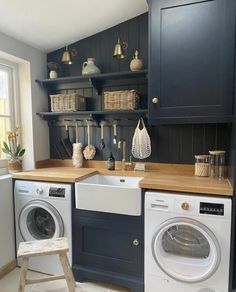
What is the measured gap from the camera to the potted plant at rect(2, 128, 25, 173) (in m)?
2.21

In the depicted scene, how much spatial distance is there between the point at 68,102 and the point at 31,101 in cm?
44

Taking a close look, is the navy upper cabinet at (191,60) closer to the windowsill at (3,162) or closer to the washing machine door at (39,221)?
the washing machine door at (39,221)

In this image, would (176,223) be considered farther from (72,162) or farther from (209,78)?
(72,162)

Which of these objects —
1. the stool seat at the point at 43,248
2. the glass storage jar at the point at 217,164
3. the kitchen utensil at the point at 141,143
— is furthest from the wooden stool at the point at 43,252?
the glass storage jar at the point at 217,164

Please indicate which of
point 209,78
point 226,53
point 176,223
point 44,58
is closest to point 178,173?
point 176,223

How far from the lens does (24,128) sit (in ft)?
8.02

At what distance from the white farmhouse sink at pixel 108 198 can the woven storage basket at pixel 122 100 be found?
0.76 m

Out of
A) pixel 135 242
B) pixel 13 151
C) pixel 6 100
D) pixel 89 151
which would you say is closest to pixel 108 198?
pixel 135 242

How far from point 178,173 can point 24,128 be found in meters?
1.68

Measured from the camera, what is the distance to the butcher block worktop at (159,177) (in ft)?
5.15

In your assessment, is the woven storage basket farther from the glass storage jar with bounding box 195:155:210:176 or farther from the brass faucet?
the glass storage jar with bounding box 195:155:210:176

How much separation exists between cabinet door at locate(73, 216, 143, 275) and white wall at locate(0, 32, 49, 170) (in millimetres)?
983

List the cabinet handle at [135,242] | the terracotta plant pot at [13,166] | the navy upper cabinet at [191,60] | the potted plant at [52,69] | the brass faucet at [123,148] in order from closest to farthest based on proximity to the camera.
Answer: the navy upper cabinet at [191,60] → the cabinet handle at [135,242] → the terracotta plant pot at [13,166] → the brass faucet at [123,148] → the potted plant at [52,69]

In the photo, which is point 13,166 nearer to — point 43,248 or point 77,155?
point 77,155
